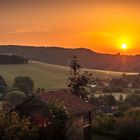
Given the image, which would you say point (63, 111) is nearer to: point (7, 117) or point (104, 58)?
point (7, 117)

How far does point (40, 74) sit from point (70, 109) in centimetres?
10160

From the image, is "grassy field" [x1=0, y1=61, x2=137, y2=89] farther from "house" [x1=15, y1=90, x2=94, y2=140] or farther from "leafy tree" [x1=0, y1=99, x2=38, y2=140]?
"leafy tree" [x1=0, y1=99, x2=38, y2=140]

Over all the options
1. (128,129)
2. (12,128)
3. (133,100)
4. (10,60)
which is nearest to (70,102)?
(128,129)

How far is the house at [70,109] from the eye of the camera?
36.2m

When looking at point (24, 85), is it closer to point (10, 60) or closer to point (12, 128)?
point (10, 60)

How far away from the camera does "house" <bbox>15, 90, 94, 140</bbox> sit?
3625 centimetres

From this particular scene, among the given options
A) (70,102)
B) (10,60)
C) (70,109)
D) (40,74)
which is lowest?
(70,109)

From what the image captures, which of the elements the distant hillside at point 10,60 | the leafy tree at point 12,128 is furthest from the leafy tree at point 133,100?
the distant hillside at point 10,60

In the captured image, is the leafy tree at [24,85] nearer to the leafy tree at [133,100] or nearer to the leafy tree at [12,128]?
the leafy tree at [133,100]

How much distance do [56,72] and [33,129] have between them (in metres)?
127

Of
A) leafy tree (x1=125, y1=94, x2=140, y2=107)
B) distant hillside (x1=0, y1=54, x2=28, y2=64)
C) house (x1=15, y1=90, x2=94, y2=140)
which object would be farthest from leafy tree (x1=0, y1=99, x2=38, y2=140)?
distant hillside (x1=0, y1=54, x2=28, y2=64)

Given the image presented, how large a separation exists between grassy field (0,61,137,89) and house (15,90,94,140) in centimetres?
7345

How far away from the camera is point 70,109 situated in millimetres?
43906

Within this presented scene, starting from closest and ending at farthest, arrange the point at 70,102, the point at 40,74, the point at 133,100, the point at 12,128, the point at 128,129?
1. the point at 12,128
2. the point at 70,102
3. the point at 128,129
4. the point at 133,100
5. the point at 40,74
